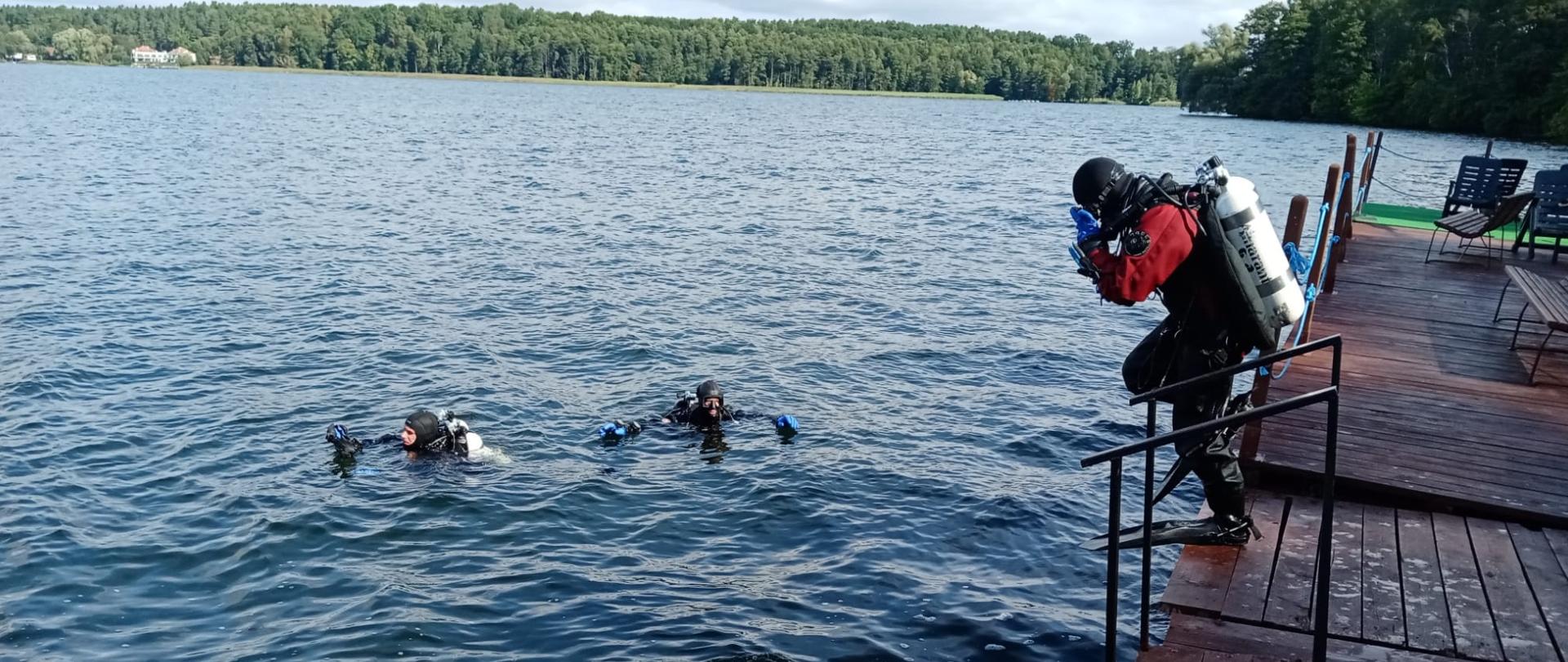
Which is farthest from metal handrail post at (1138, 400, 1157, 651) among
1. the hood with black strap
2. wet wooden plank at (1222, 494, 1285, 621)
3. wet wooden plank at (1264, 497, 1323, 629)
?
the hood with black strap

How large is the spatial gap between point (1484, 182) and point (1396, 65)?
64175mm

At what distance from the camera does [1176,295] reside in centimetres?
642

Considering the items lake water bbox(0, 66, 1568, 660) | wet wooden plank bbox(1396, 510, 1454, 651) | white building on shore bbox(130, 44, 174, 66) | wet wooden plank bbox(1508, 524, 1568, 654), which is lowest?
white building on shore bbox(130, 44, 174, 66)

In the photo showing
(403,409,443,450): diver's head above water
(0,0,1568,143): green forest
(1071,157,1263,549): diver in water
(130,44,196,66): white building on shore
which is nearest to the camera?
(1071,157,1263,549): diver in water

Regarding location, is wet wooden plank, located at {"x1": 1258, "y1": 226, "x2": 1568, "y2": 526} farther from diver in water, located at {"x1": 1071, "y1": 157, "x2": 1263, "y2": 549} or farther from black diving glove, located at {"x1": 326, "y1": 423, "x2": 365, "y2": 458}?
black diving glove, located at {"x1": 326, "y1": 423, "x2": 365, "y2": 458}

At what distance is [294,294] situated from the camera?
2045cm

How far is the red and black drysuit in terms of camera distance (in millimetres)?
5980

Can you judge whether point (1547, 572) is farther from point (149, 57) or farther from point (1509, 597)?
point (149, 57)

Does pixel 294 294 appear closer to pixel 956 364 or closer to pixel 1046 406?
pixel 956 364

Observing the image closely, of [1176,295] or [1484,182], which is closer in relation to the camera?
[1176,295]

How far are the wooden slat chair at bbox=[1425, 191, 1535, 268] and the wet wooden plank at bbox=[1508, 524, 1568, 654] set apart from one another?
10.0 metres

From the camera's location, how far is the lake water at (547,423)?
8.62m

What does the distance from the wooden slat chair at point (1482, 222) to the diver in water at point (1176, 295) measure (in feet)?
37.0

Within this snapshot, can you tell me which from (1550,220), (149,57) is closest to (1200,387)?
(1550,220)
